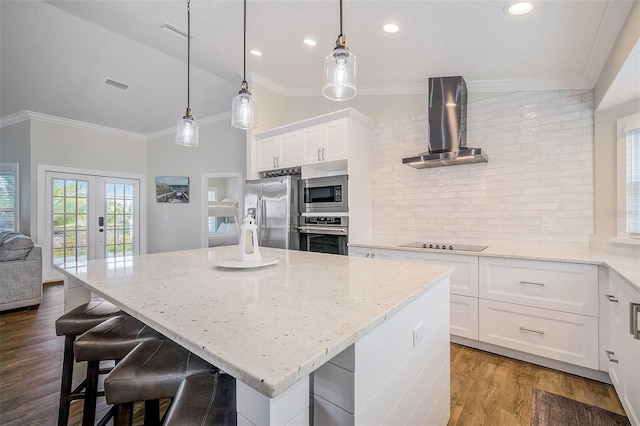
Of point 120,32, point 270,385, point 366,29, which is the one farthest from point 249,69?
point 270,385

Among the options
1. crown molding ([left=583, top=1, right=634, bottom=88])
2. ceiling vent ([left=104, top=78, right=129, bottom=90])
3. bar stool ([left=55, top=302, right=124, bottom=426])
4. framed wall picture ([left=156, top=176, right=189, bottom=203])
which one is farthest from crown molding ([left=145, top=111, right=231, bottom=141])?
crown molding ([left=583, top=1, right=634, bottom=88])

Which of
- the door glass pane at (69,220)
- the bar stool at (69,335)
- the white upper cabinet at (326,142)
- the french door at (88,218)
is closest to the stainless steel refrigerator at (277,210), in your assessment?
the white upper cabinet at (326,142)

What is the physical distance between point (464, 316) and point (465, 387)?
643 millimetres

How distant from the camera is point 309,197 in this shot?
352 centimetres

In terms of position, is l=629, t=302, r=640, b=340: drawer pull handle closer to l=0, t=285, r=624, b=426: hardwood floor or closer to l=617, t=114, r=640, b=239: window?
l=0, t=285, r=624, b=426: hardwood floor

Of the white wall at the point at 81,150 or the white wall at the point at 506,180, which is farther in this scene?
the white wall at the point at 81,150

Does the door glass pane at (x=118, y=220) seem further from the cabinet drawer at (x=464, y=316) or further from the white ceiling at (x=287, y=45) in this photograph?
the cabinet drawer at (x=464, y=316)

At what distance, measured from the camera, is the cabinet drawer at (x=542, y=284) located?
80.7 inches

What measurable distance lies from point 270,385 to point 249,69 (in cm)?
371

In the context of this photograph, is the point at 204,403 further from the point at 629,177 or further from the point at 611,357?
the point at 629,177

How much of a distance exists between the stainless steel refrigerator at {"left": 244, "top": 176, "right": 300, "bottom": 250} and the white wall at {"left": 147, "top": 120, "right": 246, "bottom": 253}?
166 centimetres

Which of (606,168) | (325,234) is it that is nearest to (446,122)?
(606,168)

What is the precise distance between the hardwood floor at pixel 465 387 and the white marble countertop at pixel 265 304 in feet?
3.23

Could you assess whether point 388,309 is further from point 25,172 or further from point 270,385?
point 25,172
